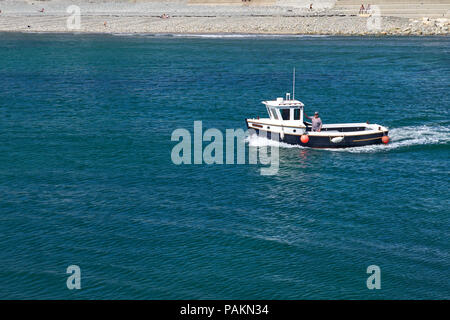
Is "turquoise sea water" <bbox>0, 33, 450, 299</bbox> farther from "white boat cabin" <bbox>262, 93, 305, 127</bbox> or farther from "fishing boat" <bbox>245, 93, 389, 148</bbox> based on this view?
"white boat cabin" <bbox>262, 93, 305, 127</bbox>

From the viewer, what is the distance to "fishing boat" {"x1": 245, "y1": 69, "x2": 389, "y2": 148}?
183 feet

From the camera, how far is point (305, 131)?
186 ft

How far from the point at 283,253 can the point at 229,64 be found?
77.7 meters

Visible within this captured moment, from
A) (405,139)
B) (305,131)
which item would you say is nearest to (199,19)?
(405,139)

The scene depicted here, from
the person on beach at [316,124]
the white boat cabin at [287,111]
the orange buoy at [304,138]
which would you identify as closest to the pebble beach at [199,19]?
the white boat cabin at [287,111]

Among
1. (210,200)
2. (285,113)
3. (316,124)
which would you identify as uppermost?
(285,113)

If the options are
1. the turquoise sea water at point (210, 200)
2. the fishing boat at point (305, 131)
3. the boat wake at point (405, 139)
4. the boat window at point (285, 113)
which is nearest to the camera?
the turquoise sea water at point (210, 200)

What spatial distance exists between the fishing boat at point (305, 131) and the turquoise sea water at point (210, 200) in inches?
43.4

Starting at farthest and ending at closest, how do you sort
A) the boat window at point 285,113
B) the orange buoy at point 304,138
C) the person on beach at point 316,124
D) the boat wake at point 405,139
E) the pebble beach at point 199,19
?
the pebble beach at point 199,19 → the boat window at point 285,113 → the boat wake at point 405,139 → the person on beach at point 316,124 → the orange buoy at point 304,138

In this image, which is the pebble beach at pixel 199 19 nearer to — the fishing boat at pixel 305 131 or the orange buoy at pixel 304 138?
the fishing boat at pixel 305 131

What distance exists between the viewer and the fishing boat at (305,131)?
55750 millimetres

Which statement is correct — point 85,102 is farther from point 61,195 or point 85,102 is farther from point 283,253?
point 283,253

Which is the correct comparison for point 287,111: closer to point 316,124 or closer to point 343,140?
point 316,124
